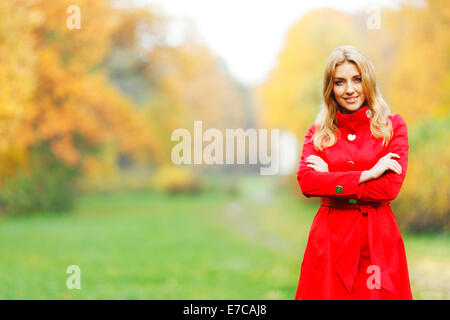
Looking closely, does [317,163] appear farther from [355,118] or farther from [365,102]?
[365,102]

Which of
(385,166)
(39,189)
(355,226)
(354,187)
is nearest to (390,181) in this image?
(385,166)

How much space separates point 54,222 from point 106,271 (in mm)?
9394

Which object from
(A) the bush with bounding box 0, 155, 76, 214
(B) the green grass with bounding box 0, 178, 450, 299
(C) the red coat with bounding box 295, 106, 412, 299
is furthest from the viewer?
(A) the bush with bounding box 0, 155, 76, 214

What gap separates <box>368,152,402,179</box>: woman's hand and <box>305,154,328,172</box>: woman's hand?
264 millimetres

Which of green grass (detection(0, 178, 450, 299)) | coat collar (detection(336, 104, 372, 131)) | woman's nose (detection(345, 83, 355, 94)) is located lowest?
green grass (detection(0, 178, 450, 299))

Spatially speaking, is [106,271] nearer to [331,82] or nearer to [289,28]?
[331,82]

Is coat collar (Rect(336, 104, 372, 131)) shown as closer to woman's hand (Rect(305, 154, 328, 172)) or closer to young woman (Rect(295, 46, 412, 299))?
young woman (Rect(295, 46, 412, 299))

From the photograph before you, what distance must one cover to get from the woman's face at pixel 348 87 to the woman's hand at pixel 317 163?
1.10 ft

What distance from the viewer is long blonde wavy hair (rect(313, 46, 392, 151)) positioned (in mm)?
2973

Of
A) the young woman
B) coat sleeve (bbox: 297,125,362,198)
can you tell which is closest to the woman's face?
the young woman

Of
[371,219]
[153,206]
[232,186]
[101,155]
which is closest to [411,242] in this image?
[371,219]

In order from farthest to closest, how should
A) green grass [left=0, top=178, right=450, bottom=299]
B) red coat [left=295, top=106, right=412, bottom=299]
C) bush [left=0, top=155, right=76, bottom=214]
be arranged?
1. bush [left=0, top=155, right=76, bottom=214]
2. green grass [left=0, top=178, right=450, bottom=299]
3. red coat [left=295, top=106, right=412, bottom=299]

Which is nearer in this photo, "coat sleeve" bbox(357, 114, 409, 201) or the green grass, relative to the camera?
"coat sleeve" bbox(357, 114, 409, 201)

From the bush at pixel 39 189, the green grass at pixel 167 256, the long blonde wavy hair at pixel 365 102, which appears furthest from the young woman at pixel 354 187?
the bush at pixel 39 189
